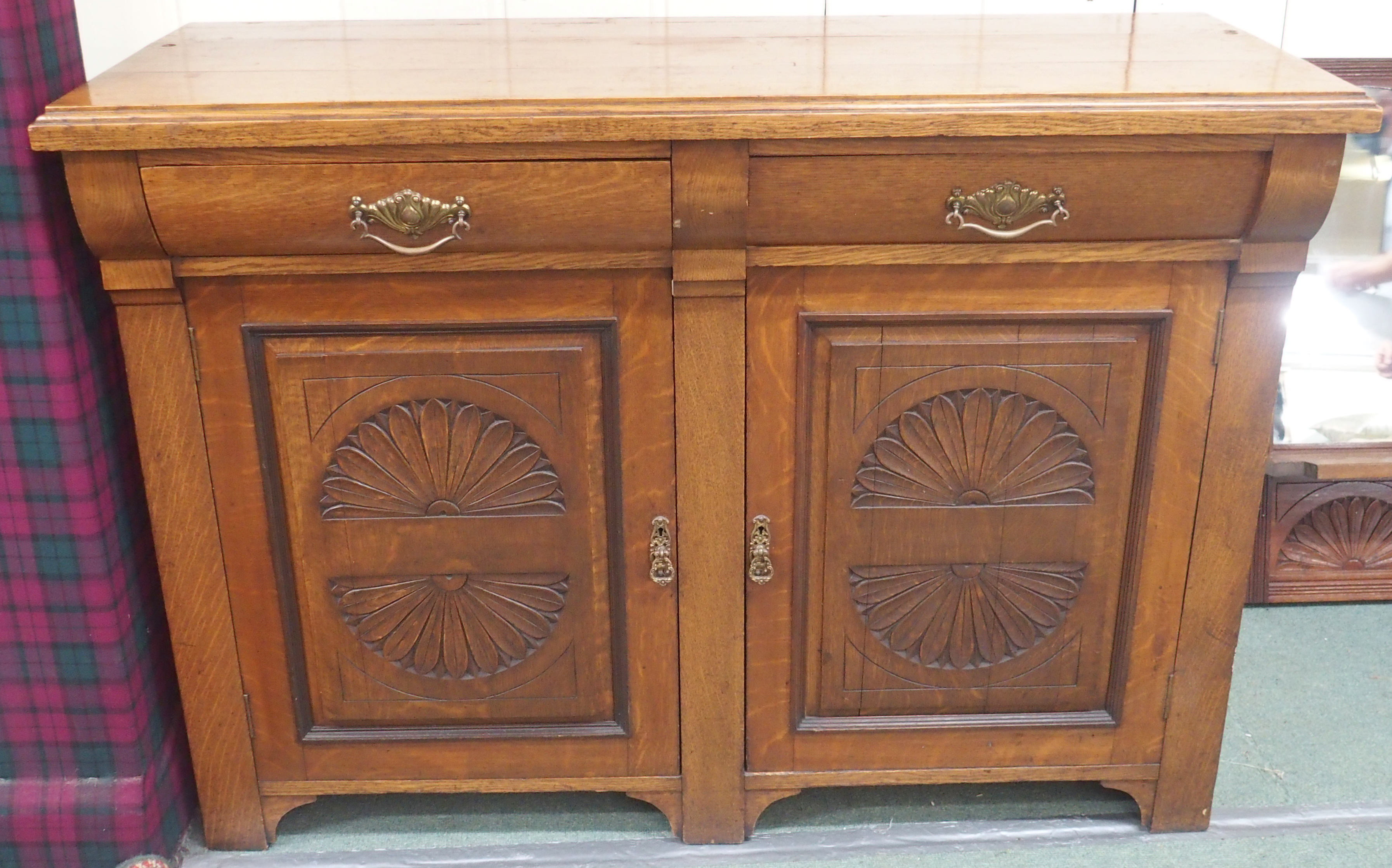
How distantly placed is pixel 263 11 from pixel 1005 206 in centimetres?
119

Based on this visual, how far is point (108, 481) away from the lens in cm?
166

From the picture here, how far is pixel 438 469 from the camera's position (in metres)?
1.66

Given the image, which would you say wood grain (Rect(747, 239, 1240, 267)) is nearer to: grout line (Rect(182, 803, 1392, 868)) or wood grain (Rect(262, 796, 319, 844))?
grout line (Rect(182, 803, 1392, 868))

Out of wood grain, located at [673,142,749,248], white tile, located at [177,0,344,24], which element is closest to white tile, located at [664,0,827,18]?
white tile, located at [177,0,344,24]

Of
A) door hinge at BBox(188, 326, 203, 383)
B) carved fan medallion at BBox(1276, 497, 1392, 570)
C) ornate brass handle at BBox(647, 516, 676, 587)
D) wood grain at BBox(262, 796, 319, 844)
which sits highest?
door hinge at BBox(188, 326, 203, 383)

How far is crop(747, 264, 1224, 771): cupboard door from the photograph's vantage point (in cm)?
159

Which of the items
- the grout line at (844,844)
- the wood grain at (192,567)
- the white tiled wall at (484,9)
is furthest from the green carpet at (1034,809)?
the white tiled wall at (484,9)

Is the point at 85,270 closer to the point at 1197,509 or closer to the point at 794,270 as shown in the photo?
the point at 794,270

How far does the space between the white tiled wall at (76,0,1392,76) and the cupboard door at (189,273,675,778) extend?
24.8 inches

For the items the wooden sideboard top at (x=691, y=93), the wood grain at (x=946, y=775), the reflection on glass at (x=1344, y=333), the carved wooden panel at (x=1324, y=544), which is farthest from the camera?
the carved wooden panel at (x=1324, y=544)

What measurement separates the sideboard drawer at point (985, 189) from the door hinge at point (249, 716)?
3.00 feet

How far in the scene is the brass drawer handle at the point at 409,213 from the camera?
148 centimetres

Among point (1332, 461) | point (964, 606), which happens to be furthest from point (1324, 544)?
point (964, 606)

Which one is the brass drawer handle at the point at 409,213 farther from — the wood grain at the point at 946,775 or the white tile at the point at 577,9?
the wood grain at the point at 946,775
